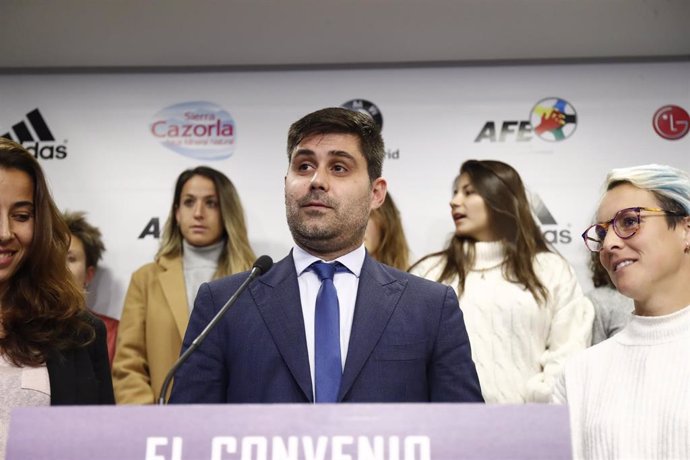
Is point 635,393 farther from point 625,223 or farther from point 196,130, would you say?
point 196,130

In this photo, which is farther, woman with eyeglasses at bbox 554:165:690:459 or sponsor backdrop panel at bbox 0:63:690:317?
sponsor backdrop panel at bbox 0:63:690:317

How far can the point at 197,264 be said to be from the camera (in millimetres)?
4020

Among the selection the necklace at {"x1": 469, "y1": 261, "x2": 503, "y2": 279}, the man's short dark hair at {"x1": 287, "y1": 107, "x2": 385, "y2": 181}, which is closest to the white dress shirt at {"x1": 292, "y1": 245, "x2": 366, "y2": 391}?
the man's short dark hair at {"x1": 287, "y1": 107, "x2": 385, "y2": 181}

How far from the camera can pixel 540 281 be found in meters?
3.48

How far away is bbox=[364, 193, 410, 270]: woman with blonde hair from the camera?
4082 millimetres

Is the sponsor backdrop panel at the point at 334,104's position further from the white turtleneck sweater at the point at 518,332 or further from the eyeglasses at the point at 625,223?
the eyeglasses at the point at 625,223

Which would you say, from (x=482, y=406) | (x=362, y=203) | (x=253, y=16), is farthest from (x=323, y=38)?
(x=482, y=406)

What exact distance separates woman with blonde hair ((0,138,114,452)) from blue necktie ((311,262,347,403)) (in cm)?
61

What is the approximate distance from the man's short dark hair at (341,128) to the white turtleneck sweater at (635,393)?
78cm

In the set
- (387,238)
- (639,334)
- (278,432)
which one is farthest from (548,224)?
(278,432)

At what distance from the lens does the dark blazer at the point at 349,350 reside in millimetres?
1950

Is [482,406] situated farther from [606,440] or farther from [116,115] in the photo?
[116,115]

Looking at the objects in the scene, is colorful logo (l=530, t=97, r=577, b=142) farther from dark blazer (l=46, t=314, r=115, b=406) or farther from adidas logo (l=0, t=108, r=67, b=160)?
dark blazer (l=46, t=314, r=115, b=406)

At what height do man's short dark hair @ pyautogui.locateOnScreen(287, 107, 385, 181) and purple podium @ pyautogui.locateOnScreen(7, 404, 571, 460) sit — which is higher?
man's short dark hair @ pyautogui.locateOnScreen(287, 107, 385, 181)
